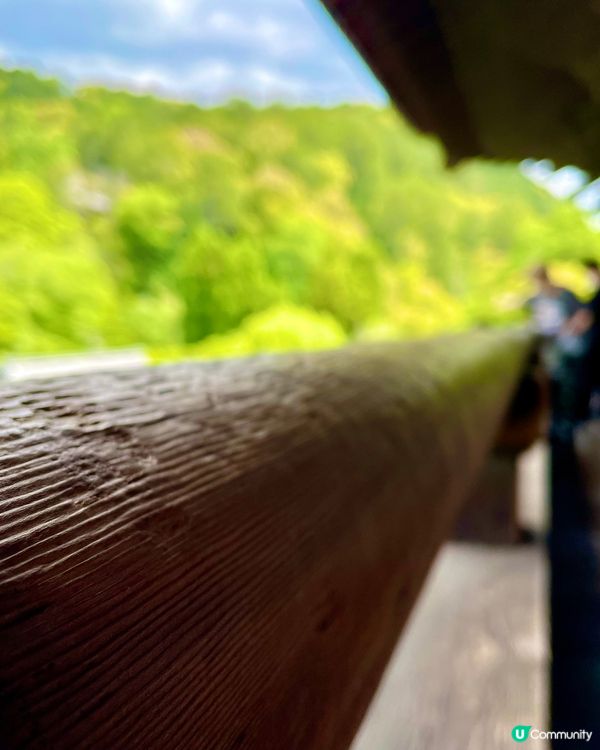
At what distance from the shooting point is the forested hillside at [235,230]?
31.0 feet

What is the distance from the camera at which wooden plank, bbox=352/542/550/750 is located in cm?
90

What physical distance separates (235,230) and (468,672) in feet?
47.8

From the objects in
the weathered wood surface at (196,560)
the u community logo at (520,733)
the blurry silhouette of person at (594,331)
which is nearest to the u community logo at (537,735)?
the u community logo at (520,733)

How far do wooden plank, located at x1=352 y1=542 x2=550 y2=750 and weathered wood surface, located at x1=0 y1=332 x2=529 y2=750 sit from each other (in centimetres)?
52

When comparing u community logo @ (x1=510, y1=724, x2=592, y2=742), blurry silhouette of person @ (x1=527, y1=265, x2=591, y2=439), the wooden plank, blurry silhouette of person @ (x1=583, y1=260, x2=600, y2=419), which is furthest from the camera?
blurry silhouette of person @ (x1=527, y1=265, x2=591, y2=439)

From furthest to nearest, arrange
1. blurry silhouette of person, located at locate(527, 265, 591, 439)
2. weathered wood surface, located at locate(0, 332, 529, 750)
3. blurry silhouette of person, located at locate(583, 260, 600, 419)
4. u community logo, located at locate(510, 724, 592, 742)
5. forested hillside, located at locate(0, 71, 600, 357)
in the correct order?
forested hillside, located at locate(0, 71, 600, 357) → blurry silhouette of person, located at locate(527, 265, 591, 439) → blurry silhouette of person, located at locate(583, 260, 600, 419) → u community logo, located at locate(510, 724, 592, 742) → weathered wood surface, located at locate(0, 332, 529, 750)

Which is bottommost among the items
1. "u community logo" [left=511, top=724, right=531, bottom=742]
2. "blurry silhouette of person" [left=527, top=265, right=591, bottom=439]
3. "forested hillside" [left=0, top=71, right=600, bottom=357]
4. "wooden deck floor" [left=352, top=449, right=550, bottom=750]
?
"wooden deck floor" [left=352, top=449, right=550, bottom=750]

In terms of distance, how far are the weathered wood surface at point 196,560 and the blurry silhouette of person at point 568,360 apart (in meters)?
2.62

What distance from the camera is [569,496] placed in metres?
2.57

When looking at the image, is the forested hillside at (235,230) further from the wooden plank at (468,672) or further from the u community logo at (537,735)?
the u community logo at (537,735)

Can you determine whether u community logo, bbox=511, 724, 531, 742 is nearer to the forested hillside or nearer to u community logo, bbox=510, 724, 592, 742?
u community logo, bbox=510, 724, 592, 742

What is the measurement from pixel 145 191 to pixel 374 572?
13.8 m

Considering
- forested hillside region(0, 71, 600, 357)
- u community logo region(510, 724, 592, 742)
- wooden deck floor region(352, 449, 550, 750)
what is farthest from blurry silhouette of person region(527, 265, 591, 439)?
u community logo region(510, 724, 592, 742)

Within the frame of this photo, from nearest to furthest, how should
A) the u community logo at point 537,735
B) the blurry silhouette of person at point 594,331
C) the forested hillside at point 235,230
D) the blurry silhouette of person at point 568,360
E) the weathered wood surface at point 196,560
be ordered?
the weathered wood surface at point 196,560
the u community logo at point 537,735
the blurry silhouette of person at point 594,331
the blurry silhouette of person at point 568,360
the forested hillside at point 235,230
